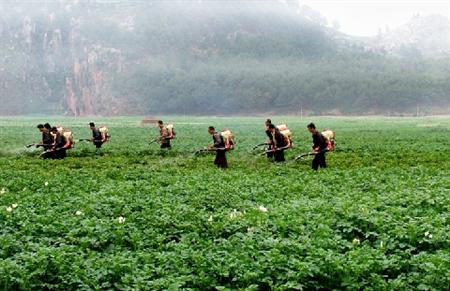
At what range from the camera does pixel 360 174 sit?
20531 millimetres

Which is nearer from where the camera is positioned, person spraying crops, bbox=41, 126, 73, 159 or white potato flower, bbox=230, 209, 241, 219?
white potato flower, bbox=230, 209, 241, 219

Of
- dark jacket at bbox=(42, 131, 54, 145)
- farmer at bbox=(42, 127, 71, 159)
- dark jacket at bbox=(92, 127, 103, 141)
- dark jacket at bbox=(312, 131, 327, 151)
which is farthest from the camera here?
dark jacket at bbox=(92, 127, 103, 141)

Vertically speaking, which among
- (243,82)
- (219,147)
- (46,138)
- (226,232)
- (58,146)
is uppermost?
(243,82)

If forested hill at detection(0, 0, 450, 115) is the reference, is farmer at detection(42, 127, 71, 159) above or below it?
below

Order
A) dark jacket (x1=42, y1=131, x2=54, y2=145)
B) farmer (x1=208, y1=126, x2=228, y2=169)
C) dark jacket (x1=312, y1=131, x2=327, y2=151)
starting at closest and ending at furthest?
dark jacket (x1=312, y1=131, x2=327, y2=151)
farmer (x1=208, y1=126, x2=228, y2=169)
dark jacket (x1=42, y1=131, x2=54, y2=145)

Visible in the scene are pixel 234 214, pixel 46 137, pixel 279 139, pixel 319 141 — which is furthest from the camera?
pixel 46 137

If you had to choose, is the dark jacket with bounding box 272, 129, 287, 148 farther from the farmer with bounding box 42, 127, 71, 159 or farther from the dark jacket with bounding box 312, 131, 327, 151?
the farmer with bounding box 42, 127, 71, 159

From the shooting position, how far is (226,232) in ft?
38.8

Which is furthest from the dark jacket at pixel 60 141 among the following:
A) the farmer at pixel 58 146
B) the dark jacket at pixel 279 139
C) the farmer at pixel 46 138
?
the dark jacket at pixel 279 139

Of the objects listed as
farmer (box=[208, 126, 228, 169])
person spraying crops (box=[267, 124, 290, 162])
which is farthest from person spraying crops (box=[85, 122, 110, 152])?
person spraying crops (box=[267, 124, 290, 162])

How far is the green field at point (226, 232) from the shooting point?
339 inches

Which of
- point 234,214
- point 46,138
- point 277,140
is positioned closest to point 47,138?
point 46,138

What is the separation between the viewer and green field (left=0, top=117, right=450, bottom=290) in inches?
339

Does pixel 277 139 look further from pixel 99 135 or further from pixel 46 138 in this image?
pixel 99 135
